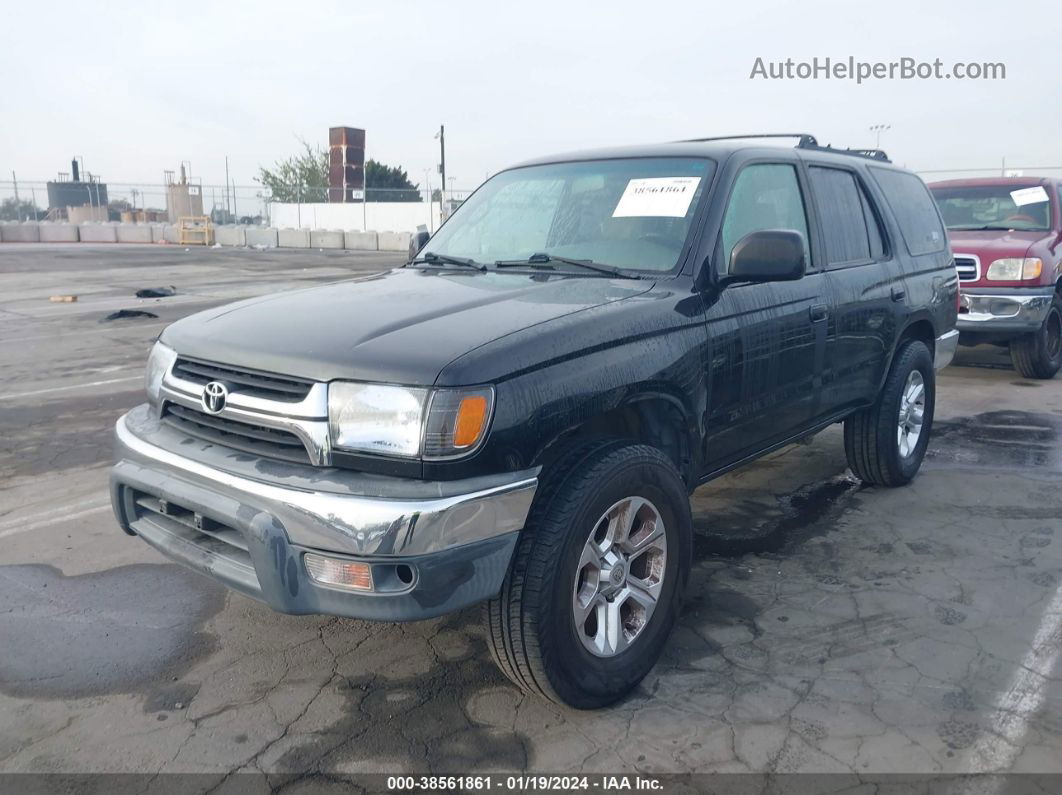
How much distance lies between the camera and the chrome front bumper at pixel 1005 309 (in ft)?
27.8

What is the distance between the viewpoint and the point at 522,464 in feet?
9.04

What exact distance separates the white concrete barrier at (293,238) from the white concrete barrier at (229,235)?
70.9 inches

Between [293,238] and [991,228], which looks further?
[293,238]

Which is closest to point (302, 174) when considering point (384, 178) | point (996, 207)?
point (384, 178)

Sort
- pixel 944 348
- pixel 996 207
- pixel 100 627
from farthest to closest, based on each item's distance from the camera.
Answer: pixel 996 207 < pixel 944 348 < pixel 100 627

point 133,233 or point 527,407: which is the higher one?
point 133,233

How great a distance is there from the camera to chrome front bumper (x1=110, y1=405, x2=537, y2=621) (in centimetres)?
253

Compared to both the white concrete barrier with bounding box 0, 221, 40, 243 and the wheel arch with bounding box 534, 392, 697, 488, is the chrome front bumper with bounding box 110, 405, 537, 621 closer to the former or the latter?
the wheel arch with bounding box 534, 392, 697, 488

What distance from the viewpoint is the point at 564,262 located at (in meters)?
3.79

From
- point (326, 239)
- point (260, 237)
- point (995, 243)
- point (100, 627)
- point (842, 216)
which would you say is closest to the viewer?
point (100, 627)

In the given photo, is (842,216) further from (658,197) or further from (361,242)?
(361,242)

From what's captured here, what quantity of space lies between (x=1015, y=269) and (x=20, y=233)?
39.8m

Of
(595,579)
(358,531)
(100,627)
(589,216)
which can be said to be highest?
(589,216)

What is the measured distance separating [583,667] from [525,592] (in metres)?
0.38
